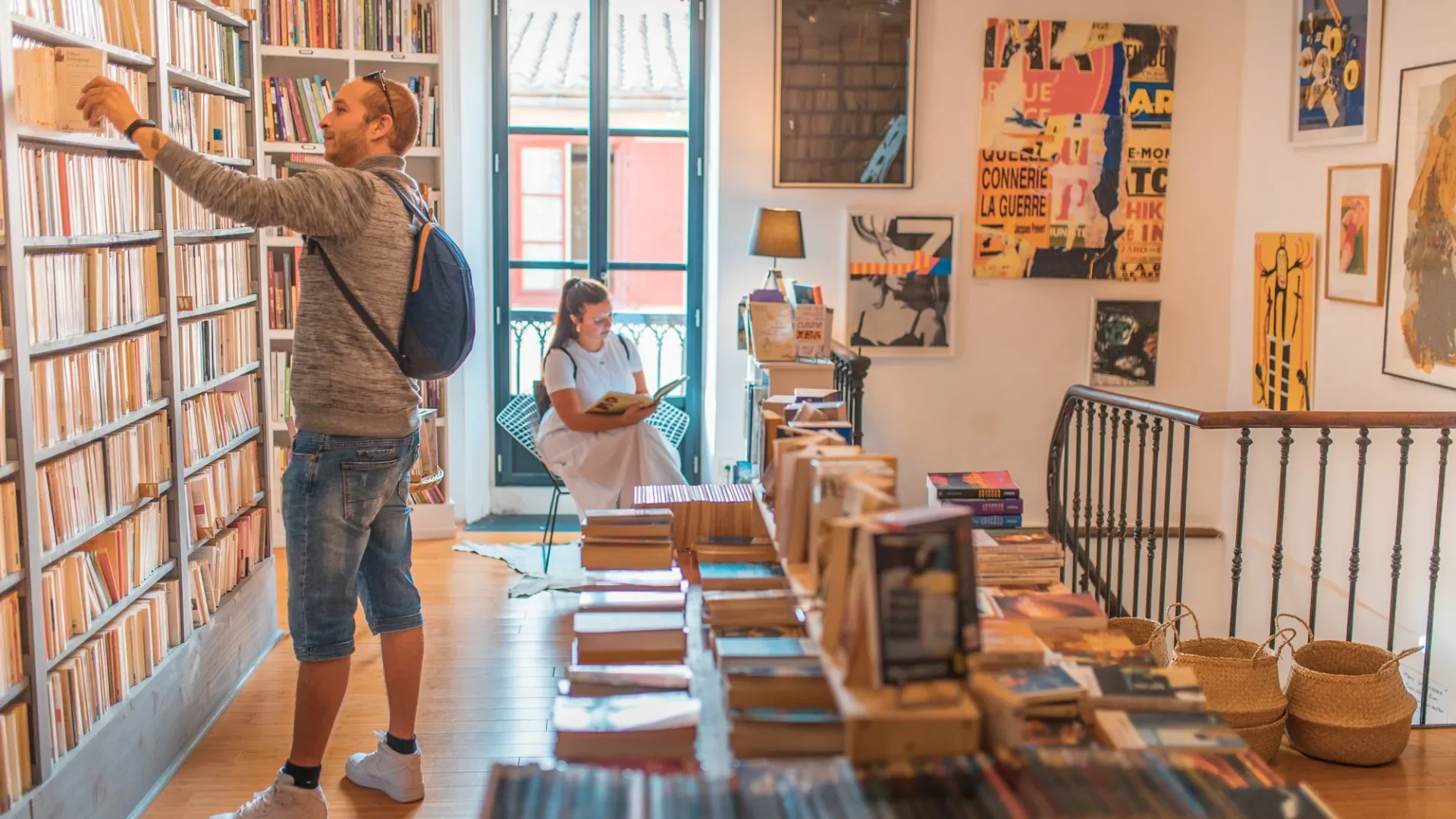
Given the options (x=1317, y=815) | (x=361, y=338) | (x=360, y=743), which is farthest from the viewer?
(x=360, y=743)

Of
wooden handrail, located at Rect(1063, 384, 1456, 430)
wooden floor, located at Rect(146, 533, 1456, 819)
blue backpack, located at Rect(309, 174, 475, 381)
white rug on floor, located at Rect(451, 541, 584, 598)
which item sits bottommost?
wooden floor, located at Rect(146, 533, 1456, 819)

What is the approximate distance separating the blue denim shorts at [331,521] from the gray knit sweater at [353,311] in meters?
0.05

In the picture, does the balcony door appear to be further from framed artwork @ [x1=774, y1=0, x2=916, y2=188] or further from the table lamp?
the table lamp

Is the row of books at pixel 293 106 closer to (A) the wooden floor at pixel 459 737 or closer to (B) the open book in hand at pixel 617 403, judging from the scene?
(B) the open book in hand at pixel 617 403

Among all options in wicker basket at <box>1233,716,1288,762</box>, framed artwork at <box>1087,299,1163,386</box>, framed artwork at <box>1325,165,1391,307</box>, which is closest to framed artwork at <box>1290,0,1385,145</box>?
framed artwork at <box>1325,165,1391,307</box>

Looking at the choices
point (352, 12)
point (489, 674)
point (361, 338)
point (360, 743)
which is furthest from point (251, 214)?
point (352, 12)

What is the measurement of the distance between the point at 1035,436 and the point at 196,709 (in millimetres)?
4249

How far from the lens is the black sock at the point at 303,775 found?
3291 millimetres

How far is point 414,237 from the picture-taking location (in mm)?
3189

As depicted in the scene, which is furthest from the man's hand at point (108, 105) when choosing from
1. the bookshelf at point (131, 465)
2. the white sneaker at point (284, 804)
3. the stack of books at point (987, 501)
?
the stack of books at point (987, 501)

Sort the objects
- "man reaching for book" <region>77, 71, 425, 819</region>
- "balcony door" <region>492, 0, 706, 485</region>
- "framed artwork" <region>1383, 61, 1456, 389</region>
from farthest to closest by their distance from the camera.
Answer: "balcony door" <region>492, 0, 706, 485</region>, "framed artwork" <region>1383, 61, 1456, 389</region>, "man reaching for book" <region>77, 71, 425, 819</region>

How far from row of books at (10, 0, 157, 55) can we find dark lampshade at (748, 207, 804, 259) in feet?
9.27

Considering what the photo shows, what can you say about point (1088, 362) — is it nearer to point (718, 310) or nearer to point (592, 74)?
point (718, 310)

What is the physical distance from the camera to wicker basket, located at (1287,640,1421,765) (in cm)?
373
